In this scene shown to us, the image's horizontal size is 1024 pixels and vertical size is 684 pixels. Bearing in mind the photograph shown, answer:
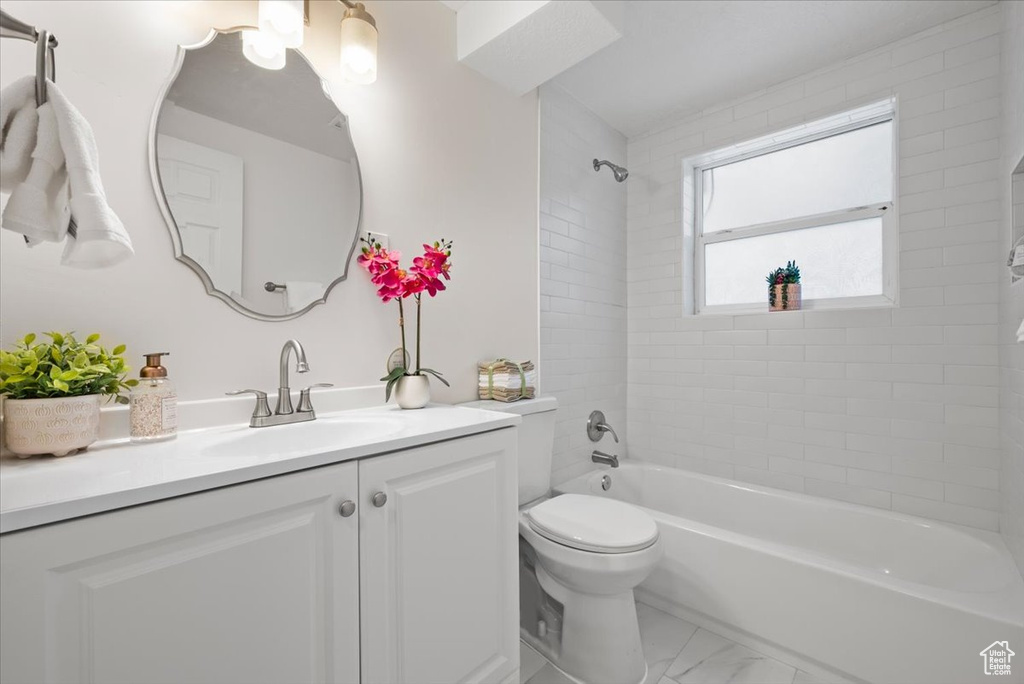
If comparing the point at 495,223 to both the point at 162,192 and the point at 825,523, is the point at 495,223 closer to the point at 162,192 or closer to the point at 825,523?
the point at 162,192

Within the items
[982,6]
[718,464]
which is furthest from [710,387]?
[982,6]

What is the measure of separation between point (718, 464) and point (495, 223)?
72.6 inches

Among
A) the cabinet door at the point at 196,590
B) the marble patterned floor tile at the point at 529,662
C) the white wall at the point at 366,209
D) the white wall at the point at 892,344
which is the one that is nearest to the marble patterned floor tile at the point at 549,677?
the marble patterned floor tile at the point at 529,662

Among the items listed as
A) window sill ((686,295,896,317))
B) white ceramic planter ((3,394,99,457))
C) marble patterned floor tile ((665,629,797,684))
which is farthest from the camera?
window sill ((686,295,896,317))

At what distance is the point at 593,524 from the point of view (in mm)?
1573

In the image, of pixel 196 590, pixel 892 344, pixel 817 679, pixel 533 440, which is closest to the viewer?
pixel 196 590

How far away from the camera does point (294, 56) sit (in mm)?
1342

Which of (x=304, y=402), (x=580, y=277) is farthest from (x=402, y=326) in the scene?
(x=580, y=277)

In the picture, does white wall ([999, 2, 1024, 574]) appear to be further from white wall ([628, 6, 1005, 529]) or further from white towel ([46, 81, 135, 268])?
white towel ([46, 81, 135, 268])

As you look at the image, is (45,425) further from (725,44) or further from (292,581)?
(725,44)

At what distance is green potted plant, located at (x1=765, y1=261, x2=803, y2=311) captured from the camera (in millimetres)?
2287

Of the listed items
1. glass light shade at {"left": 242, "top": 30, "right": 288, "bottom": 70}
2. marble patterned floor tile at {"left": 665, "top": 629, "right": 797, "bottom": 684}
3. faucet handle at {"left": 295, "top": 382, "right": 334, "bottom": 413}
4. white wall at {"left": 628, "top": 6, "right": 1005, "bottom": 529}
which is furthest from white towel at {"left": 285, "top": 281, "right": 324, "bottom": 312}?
white wall at {"left": 628, "top": 6, "right": 1005, "bottom": 529}

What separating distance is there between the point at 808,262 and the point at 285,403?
2.56 m

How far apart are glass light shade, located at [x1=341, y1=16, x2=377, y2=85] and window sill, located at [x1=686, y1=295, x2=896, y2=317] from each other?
6.91 feet
